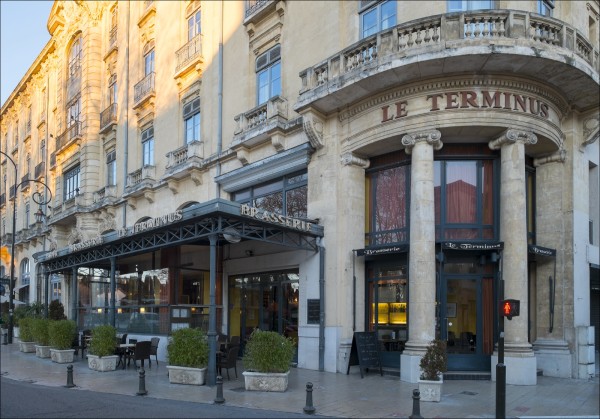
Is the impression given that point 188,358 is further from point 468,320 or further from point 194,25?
point 194,25

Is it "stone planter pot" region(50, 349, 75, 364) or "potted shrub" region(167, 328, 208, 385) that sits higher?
"potted shrub" region(167, 328, 208, 385)

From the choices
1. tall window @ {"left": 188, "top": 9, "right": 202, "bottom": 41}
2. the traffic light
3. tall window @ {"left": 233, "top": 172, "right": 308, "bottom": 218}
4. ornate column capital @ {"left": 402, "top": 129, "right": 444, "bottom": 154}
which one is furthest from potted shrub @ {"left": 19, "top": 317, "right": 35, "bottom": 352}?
the traffic light

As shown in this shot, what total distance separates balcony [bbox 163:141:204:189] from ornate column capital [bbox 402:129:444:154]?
1016 cm

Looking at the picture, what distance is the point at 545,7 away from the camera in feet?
51.3

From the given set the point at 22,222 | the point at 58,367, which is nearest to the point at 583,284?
the point at 58,367

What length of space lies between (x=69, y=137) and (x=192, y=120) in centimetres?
1495

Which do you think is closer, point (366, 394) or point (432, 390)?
point (432, 390)

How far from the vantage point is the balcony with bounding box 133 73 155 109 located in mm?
26958

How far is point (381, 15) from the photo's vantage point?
53.5 feet

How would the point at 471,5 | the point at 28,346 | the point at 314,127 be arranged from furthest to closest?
1. the point at 28,346
2. the point at 314,127
3. the point at 471,5

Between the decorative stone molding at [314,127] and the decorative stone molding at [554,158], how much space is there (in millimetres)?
6264

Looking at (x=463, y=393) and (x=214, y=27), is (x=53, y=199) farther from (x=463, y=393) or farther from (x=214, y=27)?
(x=463, y=393)

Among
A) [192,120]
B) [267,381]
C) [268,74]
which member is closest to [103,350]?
[267,381]

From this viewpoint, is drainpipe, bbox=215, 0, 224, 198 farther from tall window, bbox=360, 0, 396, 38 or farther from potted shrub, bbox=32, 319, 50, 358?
potted shrub, bbox=32, 319, 50, 358
